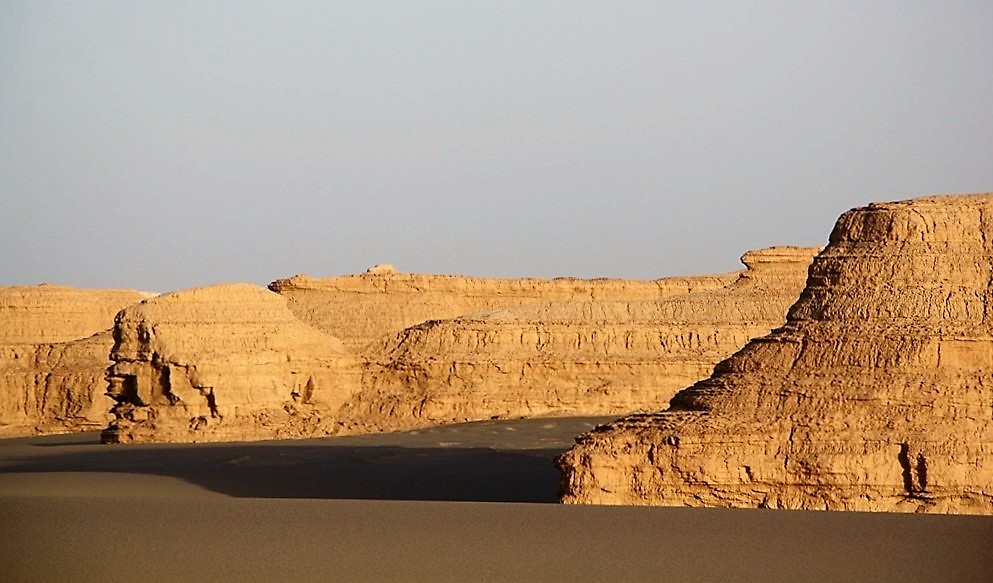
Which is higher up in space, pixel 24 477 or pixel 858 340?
pixel 858 340

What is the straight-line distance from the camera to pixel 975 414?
1989cm

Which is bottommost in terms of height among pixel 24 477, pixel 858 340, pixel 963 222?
pixel 24 477

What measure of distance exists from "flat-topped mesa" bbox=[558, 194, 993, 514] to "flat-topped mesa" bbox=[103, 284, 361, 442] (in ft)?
65.5

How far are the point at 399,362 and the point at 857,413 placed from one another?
2586 cm

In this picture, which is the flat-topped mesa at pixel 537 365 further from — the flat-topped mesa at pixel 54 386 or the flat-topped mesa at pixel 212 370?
the flat-topped mesa at pixel 54 386

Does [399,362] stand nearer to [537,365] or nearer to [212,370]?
[537,365]

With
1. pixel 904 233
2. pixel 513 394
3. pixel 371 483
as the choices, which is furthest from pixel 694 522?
pixel 513 394

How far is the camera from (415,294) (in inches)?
2392

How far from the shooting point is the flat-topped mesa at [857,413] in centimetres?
1973

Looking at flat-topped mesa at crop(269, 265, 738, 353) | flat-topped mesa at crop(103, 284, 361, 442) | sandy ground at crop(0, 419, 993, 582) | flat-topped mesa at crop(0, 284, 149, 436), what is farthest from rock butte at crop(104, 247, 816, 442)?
sandy ground at crop(0, 419, 993, 582)

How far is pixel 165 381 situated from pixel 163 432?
1290mm

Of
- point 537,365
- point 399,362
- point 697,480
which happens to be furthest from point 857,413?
point 399,362

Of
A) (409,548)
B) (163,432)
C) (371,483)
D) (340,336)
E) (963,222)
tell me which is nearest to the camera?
(409,548)

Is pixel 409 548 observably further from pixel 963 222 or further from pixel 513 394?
pixel 513 394
